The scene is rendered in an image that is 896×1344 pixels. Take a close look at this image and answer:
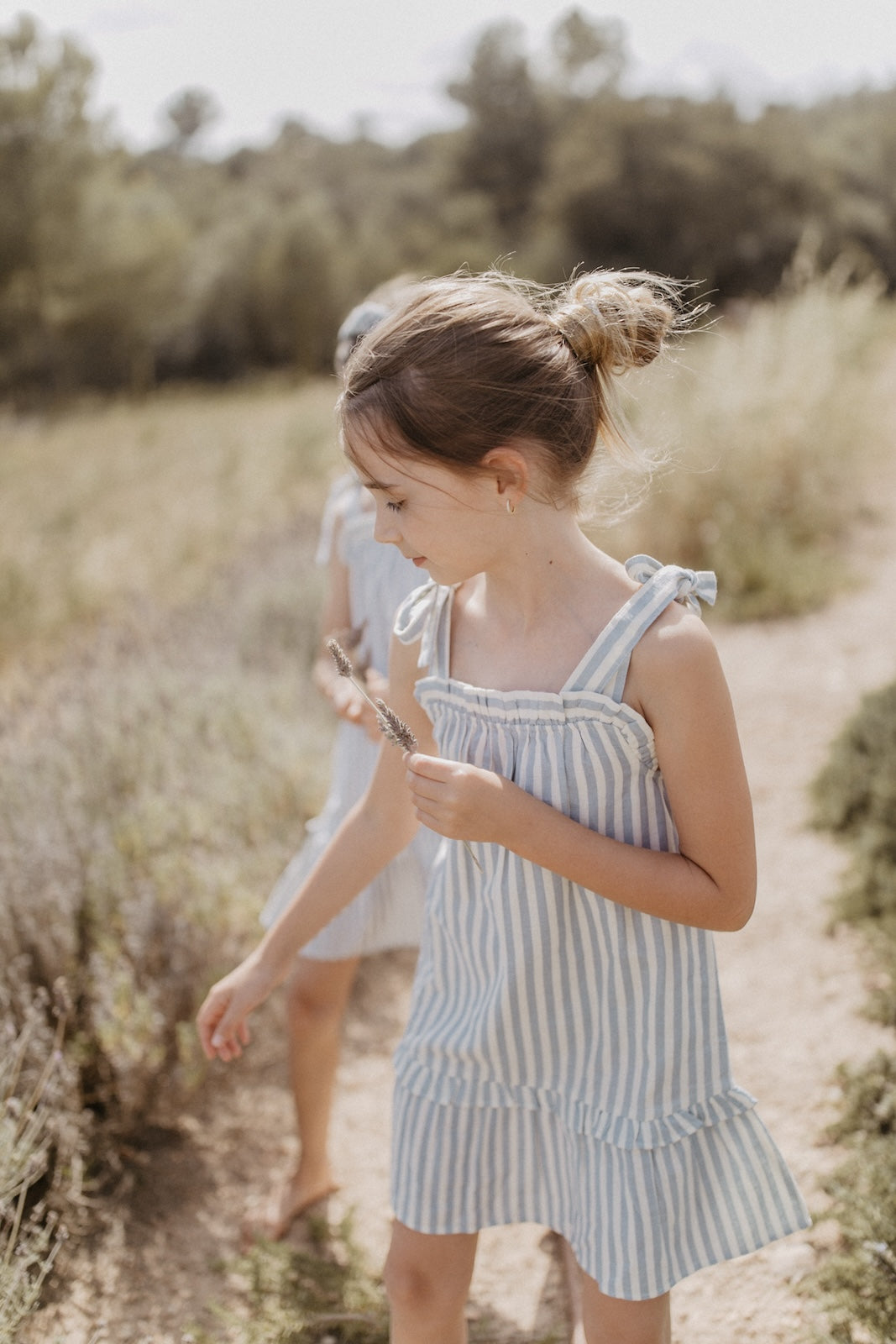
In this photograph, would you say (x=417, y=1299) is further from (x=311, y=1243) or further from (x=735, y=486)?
(x=735, y=486)

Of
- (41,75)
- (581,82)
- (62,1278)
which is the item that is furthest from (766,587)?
(581,82)

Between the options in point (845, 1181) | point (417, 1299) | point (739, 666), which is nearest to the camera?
point (417, 1299)

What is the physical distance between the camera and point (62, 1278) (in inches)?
81.9

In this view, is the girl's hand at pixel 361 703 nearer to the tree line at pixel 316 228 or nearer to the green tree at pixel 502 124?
the tree line at pixel 316 228

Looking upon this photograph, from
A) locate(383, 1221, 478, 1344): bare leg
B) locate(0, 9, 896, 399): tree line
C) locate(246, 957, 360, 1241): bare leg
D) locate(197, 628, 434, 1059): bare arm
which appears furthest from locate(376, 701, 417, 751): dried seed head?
locate(0, 9, 896, 399): tree line

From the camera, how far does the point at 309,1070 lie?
223 cm

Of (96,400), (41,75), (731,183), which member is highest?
(41,75)

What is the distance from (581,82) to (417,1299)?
130 feet

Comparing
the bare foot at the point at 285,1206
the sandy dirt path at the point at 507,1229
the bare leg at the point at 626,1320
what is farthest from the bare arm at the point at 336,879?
the bare foot at the point at 285,1206

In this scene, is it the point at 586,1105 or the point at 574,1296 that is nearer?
the point at 586,1105

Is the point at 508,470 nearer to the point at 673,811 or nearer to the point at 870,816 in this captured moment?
the point at 673,811

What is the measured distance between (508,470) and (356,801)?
3.64 feet

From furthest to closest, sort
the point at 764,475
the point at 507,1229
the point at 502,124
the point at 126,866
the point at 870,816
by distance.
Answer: the point at 502,124
the point at 764,475
the point at 870,816
the point at 126,866
the point at 507,1229

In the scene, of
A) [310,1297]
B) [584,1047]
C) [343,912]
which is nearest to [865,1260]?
[584,1047]
